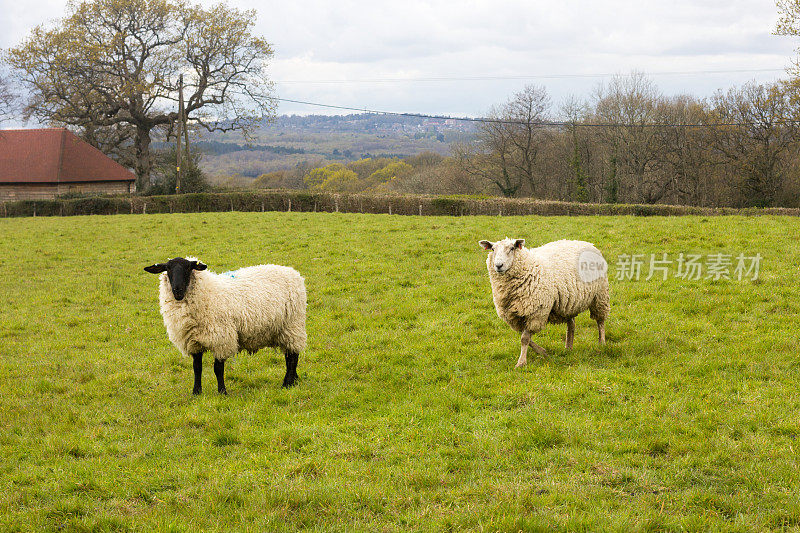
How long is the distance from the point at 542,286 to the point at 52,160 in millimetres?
51092

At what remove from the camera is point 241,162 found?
177m

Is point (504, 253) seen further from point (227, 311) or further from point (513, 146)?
point (513, 146)

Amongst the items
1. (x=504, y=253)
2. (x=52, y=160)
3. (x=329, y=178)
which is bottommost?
(x=504, y=253)

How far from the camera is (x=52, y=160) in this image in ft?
157

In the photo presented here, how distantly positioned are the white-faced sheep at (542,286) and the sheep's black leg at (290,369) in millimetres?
3446

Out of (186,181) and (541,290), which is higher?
(186,181)

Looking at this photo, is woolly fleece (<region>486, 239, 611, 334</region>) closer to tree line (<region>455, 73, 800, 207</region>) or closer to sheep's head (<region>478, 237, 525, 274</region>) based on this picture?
sheep's head (<region>478, 237, 525, 274</region>)

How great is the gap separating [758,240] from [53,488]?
18287mm

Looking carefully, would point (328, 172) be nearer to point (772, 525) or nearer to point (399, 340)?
point (399, 340)

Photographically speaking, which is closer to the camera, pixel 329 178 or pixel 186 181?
pixel 186 181

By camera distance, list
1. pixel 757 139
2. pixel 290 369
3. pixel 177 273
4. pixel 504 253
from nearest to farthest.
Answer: pixel 177 273
pixel 290 369
pixel 504 253
pixel 757 139

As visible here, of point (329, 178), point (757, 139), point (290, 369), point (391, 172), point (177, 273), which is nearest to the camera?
point (177, 273)

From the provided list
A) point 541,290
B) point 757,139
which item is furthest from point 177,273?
point 757,139

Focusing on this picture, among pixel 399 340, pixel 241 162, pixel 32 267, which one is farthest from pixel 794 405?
pixel 241 162
